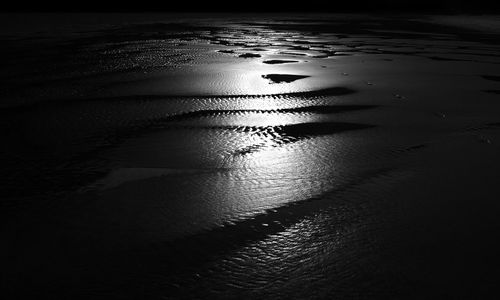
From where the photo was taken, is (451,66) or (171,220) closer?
(171,220)

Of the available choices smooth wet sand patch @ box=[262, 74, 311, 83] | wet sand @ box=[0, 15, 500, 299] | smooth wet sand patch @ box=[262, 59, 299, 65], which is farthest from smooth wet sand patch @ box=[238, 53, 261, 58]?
wet sand @ box=[0, 15, 500, 299]

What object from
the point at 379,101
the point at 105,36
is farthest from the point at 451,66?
the point at 105,36

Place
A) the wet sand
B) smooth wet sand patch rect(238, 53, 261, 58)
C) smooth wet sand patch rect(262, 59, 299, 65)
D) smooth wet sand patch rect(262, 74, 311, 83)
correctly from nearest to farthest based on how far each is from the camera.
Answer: the wet sand < smooth wet sand patch rect(262, 74, 311, 83) < smooth wet sand patch rect(262, 59, 299, 65) < smooth wet sand patch rect(238, 53, 261, 58)

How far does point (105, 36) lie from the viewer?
22.5 ft

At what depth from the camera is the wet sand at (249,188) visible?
1.00 m

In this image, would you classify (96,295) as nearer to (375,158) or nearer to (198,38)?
(375,158)

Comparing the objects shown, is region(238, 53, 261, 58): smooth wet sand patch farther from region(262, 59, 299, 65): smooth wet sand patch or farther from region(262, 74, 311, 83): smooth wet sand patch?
region(262, 74, 311, 83): smooth wet sand patch

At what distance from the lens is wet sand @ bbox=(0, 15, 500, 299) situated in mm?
1004

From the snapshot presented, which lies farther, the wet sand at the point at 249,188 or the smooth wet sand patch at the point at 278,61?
the smooth wet sand patch at the point at 278,61

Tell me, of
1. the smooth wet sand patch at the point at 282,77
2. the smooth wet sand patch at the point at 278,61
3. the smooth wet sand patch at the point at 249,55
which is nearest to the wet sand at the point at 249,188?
the smooth wet sand patch at the point at 282,77

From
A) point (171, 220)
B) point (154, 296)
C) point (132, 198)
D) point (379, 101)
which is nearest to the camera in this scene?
point (154, 296)

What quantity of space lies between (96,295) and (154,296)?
11 centimetres

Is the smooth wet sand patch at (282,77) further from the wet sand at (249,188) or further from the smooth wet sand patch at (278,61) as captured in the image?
the smooth wet sand patch at (278,61)

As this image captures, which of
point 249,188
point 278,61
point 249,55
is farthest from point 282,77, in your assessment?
point 249,188
